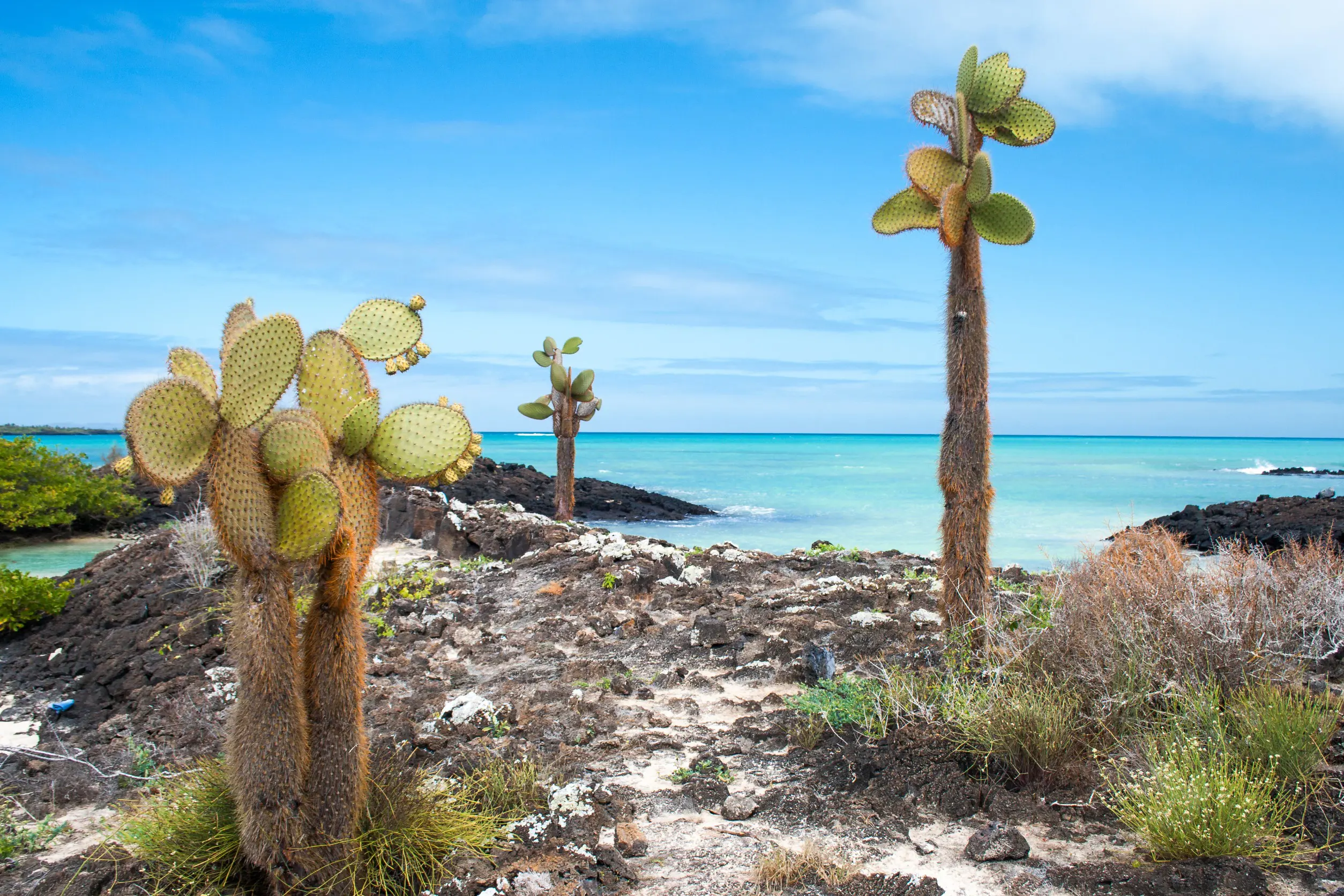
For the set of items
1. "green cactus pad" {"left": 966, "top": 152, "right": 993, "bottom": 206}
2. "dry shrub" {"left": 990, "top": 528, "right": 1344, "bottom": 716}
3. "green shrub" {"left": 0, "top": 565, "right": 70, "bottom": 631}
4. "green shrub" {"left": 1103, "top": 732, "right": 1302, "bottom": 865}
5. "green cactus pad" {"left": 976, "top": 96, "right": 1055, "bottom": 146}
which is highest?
"green cactus pad" {"left": 976, "top": 96, "right": 1055, "bottom": 146}

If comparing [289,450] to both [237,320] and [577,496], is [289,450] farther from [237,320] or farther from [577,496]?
[577,496]

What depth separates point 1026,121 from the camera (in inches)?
281

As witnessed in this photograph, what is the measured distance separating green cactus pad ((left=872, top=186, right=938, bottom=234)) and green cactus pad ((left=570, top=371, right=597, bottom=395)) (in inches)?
455

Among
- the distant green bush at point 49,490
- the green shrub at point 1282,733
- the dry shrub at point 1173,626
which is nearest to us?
the green shrub at point 1282,733

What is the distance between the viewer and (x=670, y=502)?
28.9 meters

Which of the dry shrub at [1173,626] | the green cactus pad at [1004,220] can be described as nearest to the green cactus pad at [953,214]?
the green cactus pad at [1004,220]

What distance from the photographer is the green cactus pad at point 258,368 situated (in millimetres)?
3863

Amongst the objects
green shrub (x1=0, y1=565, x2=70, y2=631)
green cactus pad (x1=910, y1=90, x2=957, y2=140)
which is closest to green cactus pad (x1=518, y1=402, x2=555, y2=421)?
green shrub (x1=0, y1=565, x2=70, y2=631)

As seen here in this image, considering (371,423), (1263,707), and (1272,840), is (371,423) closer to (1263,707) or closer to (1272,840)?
(1272,840)

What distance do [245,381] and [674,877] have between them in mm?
2980

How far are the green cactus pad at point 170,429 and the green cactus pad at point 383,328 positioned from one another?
113 cm

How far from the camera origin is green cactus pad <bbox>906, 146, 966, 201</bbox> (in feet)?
22.5

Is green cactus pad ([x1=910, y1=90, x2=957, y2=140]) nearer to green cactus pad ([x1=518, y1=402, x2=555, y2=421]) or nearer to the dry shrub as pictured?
the dry shrub

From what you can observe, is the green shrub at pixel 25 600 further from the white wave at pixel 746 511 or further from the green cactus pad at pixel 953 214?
the white wave at pixel 746 511
